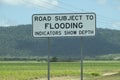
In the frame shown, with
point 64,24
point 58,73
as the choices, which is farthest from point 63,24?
point 58,73

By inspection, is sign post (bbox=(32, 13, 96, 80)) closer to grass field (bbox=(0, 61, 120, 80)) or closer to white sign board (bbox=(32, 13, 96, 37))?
white sign board (bbox=(32, 13, 96, 37))

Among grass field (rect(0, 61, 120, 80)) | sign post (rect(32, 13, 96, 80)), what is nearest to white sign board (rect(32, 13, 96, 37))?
sign post (rect(32, 13, 96, 80))

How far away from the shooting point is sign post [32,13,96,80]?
60.1 feet

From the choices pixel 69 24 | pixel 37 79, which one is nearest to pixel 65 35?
pixel 69 24

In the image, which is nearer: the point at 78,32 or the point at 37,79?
the point at 78,32

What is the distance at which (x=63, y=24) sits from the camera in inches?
728

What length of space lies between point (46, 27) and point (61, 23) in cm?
58

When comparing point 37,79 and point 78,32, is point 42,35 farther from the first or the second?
point 37,79

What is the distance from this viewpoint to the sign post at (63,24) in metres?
18.3

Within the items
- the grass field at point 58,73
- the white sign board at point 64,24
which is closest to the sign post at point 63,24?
the white sign board at point 64,24

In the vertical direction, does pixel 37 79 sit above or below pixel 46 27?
below

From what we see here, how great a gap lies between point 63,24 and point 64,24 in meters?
0.05

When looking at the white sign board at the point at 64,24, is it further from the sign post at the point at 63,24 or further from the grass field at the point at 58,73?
the grass field at the point at 58,73

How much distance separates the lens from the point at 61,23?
1838 centimetres
